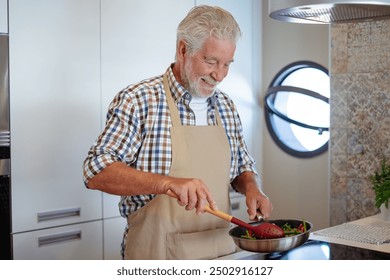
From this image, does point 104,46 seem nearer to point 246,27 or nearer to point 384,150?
point 246,27

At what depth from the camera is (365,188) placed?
262cm

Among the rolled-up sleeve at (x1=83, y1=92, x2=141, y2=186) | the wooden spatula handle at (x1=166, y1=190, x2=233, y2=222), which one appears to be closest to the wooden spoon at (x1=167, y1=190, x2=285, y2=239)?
the wooden spatula handle at (x1=166, y1=190, x2=233, y2=222)

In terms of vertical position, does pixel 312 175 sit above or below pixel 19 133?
below

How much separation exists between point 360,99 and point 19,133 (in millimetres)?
1375

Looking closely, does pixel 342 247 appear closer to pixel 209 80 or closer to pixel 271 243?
pixel 271 243

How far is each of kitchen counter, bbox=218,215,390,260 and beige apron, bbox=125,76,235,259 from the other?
11 cm

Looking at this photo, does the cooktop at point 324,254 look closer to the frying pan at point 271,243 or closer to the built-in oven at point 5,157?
the frying pan at point 271,243

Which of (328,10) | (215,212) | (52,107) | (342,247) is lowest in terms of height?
(342,247)

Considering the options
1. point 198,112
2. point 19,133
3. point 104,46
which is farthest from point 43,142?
point 198,112

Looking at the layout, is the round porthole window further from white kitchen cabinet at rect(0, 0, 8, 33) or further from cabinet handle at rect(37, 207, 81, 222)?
white kitchen cabinet at rect(0, 0, 8, 33)

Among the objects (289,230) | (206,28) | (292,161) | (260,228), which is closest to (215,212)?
(260,228)

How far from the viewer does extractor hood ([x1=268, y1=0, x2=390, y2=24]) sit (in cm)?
149

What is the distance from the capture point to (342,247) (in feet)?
5.67

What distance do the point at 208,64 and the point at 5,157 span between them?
0.89 meters
